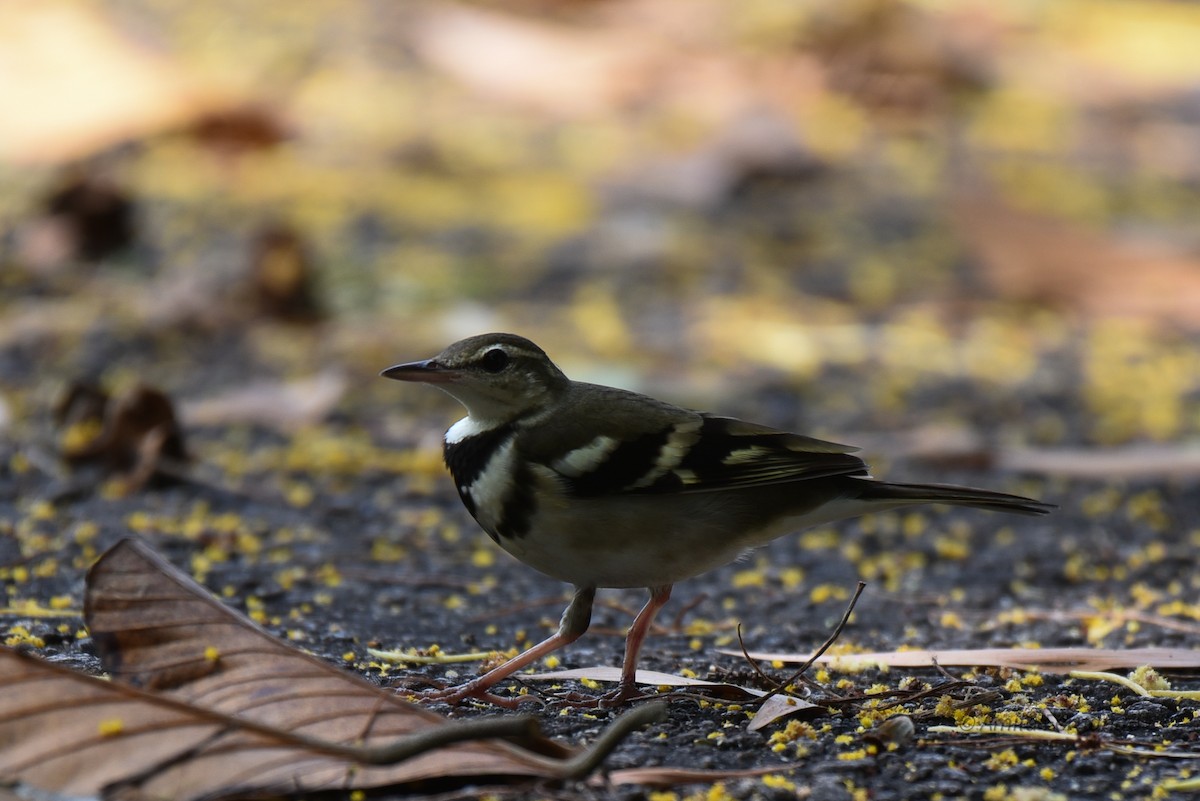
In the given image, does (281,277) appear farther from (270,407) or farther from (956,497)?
(956,497)

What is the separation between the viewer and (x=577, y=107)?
11.0 meters

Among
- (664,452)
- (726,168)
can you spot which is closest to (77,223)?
(726,168)

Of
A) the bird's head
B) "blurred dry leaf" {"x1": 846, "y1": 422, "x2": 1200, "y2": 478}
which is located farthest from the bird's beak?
"blurred dry leaf" {"x1": 846, "y1": 422, "x2": 1200, "y2": 478}

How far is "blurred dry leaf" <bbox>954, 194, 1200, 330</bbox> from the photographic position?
815 cm

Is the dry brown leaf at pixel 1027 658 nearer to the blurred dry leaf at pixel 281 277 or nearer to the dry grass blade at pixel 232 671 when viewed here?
the dry grass blade at pixel 232 671

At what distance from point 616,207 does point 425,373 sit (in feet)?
18.0

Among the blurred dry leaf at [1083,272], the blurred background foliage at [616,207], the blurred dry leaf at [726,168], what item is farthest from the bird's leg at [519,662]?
the blurred dry leaf at [726,168]

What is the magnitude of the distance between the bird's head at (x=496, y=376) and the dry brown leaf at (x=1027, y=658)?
87 centimetres

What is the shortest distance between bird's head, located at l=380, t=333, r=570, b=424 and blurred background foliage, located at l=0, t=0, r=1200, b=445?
8.71ft

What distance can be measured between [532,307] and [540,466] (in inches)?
166

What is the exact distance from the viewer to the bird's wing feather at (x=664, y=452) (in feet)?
12.0

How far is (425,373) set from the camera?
3.95 m

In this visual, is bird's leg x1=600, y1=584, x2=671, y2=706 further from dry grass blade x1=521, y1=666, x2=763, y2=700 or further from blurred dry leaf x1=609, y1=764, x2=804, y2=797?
blurred dry leaf x1=609, y1=764, x2=804, y2=797

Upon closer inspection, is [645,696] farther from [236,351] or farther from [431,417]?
[236,351]
